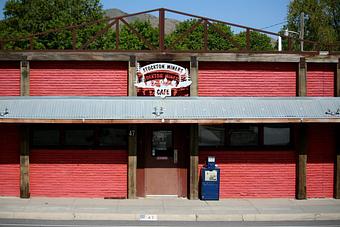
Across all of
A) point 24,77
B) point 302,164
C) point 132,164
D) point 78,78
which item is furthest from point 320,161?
point 24,77

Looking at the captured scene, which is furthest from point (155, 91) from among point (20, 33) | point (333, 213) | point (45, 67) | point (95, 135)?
point (20, 33)

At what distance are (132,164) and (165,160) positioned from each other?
112 centimetres

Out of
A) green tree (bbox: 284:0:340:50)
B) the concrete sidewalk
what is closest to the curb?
the concrete sidewalk

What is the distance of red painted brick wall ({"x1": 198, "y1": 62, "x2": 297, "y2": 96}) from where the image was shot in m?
14.3

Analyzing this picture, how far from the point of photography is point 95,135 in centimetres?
1427

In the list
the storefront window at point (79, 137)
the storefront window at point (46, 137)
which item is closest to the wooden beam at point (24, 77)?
the storefront window at point (46, 137)

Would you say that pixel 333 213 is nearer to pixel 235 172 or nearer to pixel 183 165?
→ pixel 235 172

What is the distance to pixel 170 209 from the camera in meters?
12.7

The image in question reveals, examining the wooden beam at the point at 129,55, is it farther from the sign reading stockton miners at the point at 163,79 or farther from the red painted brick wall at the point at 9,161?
the red painted brick wall at the point at 9,161

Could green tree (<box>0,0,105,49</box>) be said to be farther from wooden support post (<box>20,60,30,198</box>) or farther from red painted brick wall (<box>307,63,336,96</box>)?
red painted brick wall (<box>307,63,336,96</box>)

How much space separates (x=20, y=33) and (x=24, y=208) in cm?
4046

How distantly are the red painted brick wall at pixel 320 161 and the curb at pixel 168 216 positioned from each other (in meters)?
2.34

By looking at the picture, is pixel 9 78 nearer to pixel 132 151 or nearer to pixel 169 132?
pixel 132 151

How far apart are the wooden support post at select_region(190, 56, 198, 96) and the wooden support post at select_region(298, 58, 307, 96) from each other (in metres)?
3.35
